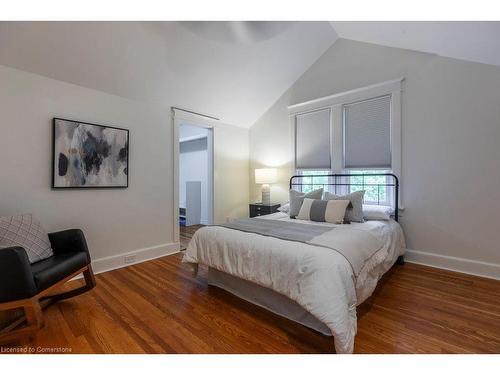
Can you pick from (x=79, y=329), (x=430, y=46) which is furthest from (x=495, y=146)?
(x=79, y=329)

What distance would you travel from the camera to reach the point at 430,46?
8.66 ft

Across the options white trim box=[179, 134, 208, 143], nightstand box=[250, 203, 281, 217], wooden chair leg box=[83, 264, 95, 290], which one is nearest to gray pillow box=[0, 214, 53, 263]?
wooden chair leg box=[83, 264, 95, 290]

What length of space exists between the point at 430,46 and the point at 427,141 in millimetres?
1055

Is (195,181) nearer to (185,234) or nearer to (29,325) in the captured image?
(185,234)

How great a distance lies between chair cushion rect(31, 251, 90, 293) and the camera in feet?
5.69

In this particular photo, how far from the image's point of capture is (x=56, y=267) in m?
1.88

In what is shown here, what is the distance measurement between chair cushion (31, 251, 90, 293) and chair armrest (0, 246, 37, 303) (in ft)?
0.26

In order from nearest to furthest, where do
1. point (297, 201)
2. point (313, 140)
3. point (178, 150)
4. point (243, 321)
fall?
point (243, 321) → point (297, 201) → point (178, 150) → point (313, 140)

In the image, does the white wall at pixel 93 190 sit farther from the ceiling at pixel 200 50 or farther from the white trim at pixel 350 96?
the white trim at pixel 350 96

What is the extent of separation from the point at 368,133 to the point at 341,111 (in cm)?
53

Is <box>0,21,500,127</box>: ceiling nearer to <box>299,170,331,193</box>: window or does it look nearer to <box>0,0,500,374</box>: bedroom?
<box>0,0,500,374</box>: bedroom

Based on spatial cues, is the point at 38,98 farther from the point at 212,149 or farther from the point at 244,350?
the point at 244,350

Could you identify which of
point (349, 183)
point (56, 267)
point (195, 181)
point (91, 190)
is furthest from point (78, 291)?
point (195, 181)
